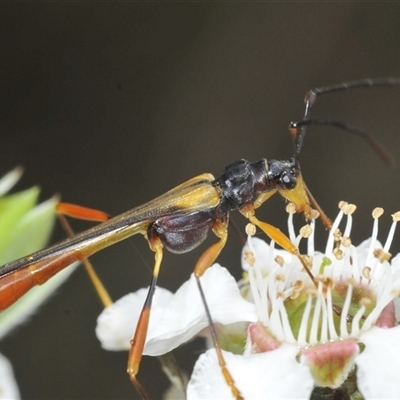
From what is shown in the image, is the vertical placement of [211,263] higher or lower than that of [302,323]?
higher

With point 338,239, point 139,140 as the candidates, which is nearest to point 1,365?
point 338,239

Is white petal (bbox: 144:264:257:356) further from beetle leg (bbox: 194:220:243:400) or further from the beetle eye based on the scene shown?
the beetle eye

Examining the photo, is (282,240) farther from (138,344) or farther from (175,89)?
(175,89)

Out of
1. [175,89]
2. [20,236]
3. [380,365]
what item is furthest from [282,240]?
[175,89]

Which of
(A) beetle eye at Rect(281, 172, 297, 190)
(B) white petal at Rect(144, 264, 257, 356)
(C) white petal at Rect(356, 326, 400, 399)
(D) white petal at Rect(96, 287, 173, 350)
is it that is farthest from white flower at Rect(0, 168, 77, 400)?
(C) white petal at Rect(356, 326, 400, 399)

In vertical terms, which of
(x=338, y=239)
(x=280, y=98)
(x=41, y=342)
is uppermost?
(x=280, y=98)

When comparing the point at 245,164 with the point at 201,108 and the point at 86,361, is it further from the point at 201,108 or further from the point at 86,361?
the point at 201,108

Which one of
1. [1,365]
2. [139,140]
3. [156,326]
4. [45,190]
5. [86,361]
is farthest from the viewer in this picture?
[139,140]

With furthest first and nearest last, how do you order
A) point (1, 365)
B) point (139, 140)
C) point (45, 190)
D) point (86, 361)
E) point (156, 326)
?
point (139, 140), point (45, 190), point (86, 361), point (1, 365), point (156, 326)
